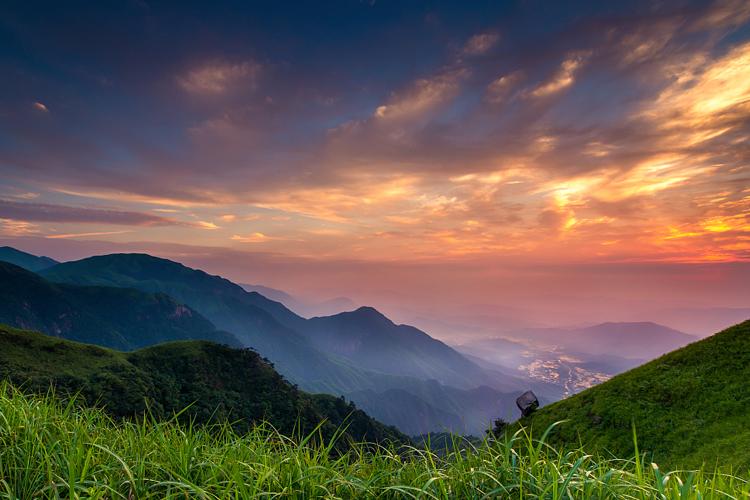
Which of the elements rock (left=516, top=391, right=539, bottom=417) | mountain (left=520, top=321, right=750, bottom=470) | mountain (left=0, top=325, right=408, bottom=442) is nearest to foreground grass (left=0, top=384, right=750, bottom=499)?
mountain (left=520, top=321, right=750, bottom=470)

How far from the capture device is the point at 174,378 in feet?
437

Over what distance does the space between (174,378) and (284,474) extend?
499ft

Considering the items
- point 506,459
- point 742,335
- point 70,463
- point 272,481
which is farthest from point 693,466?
point 70,463

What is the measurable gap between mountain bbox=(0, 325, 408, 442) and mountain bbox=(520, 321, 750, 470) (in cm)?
7257

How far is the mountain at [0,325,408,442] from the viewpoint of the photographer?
104 metres

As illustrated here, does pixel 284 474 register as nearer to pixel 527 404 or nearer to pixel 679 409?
pixel 679 409

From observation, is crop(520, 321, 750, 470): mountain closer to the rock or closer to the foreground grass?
the rock

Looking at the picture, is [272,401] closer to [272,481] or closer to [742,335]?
[742,335]

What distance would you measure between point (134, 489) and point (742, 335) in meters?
52.3

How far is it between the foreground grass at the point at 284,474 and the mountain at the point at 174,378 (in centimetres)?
9674

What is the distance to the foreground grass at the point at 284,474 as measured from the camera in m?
3.81

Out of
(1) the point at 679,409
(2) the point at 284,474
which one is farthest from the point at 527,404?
(2) the point at 284,474

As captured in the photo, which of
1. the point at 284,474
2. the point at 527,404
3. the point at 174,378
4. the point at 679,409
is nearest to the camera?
the point at 284,474

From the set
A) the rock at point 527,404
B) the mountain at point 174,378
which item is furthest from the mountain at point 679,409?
the mountain at point 174,378
